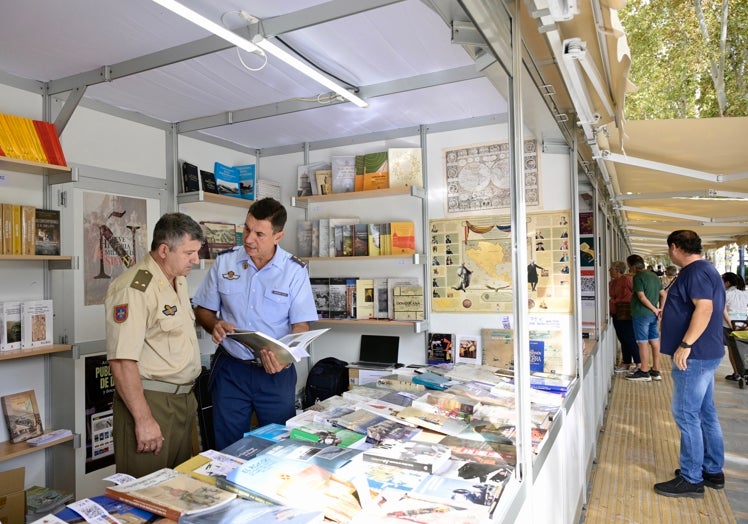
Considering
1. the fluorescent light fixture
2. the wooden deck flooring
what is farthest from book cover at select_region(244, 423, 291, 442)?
the wooden deck flooring

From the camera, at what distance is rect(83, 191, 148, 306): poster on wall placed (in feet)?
11.1

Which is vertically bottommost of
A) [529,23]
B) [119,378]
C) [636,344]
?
[636,344]

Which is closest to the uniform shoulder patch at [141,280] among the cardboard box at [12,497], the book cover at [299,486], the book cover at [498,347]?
the book cover at [299,486]

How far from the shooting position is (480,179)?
4.00 meters

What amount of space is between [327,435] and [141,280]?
108 cm

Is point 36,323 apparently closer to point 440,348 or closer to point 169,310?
point 169,310

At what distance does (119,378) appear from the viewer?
6.77 feet

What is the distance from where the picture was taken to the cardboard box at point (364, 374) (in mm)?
4121

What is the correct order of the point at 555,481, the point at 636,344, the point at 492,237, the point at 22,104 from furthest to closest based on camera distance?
the point at 636,344, the point at 492,237, the point at 22,104, the point at 555,481

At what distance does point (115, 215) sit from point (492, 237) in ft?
9.36

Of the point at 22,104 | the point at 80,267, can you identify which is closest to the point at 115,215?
the point at 80,267

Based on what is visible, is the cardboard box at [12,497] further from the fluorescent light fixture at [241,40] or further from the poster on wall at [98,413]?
the fluorescent light fixture at [241,40]

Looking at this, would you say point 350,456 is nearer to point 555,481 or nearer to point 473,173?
point 555,481

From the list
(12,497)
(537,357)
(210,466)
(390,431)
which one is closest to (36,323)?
(12,497)
